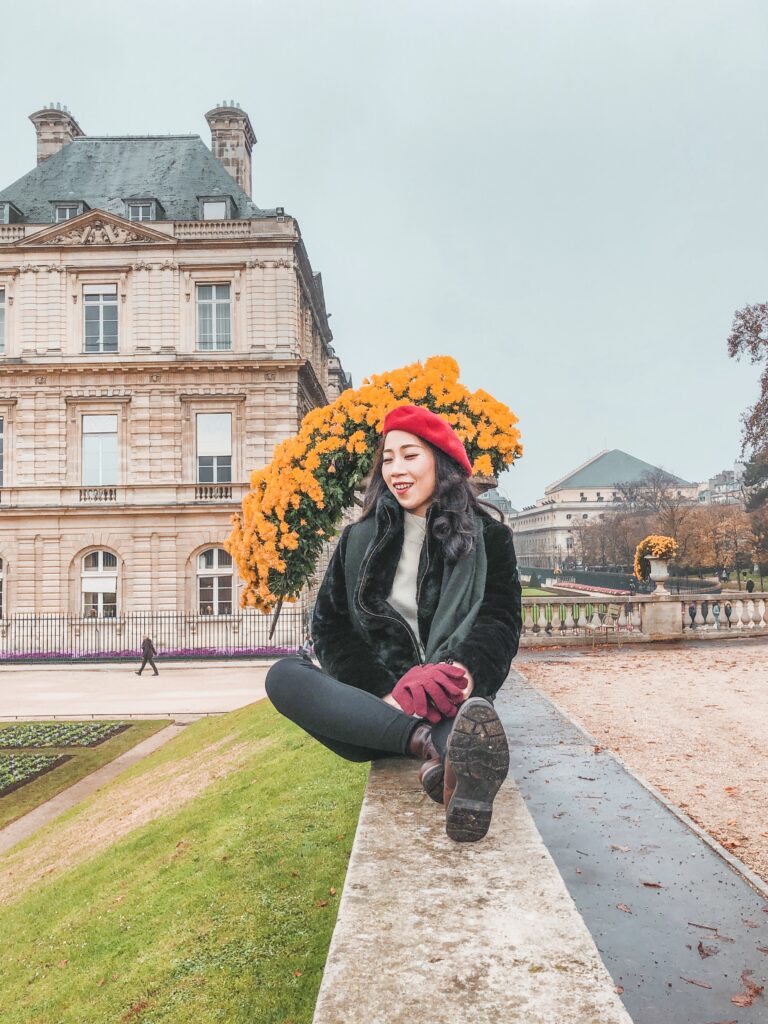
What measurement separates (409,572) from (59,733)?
1268cm

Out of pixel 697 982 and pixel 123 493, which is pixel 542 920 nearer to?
pixel 697 982

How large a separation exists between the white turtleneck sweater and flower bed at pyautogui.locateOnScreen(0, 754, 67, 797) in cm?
937

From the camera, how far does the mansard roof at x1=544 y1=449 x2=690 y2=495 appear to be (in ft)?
431

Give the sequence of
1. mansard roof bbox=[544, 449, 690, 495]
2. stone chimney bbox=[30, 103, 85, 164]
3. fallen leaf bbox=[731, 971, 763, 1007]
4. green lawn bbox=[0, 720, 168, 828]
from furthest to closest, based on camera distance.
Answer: mansard roof bbox=[544, 449, 690, 495] < stone chimney bbox=[30, 103, 85, 164] < green lawn bbox=[0, 720, 168, 828] < fallen leaf bbox=[731, 971, 763, 1007]

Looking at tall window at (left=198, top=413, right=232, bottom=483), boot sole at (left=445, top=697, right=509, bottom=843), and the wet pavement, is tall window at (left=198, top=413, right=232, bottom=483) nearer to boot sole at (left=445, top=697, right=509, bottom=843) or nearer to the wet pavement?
the wet pavement

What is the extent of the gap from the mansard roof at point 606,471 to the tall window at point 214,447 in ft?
356

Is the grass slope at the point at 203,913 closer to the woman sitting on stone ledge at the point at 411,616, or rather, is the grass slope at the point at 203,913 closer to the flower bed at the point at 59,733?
the woman sitting on stone ledge at the point at 411,616

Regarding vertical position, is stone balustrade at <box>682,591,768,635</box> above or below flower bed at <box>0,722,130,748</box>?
above

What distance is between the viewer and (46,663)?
24.9m

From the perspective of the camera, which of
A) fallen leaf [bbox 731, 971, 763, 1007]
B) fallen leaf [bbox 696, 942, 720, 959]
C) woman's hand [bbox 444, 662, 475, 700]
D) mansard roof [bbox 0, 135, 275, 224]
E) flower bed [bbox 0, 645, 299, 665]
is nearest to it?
fallen leaf [bbox 731, 971, 763, 1007]

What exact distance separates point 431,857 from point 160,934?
7.78ft

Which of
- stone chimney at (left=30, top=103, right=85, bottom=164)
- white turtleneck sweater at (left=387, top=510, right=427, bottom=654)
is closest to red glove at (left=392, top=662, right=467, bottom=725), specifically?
white turtleneck sweater at (left=387, top=510, right=427, bottom=654)

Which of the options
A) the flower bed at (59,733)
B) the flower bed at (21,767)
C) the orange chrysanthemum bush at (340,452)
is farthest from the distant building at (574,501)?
the orange chrysanthemum bush at (340,452)

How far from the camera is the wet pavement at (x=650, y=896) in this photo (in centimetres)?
269
